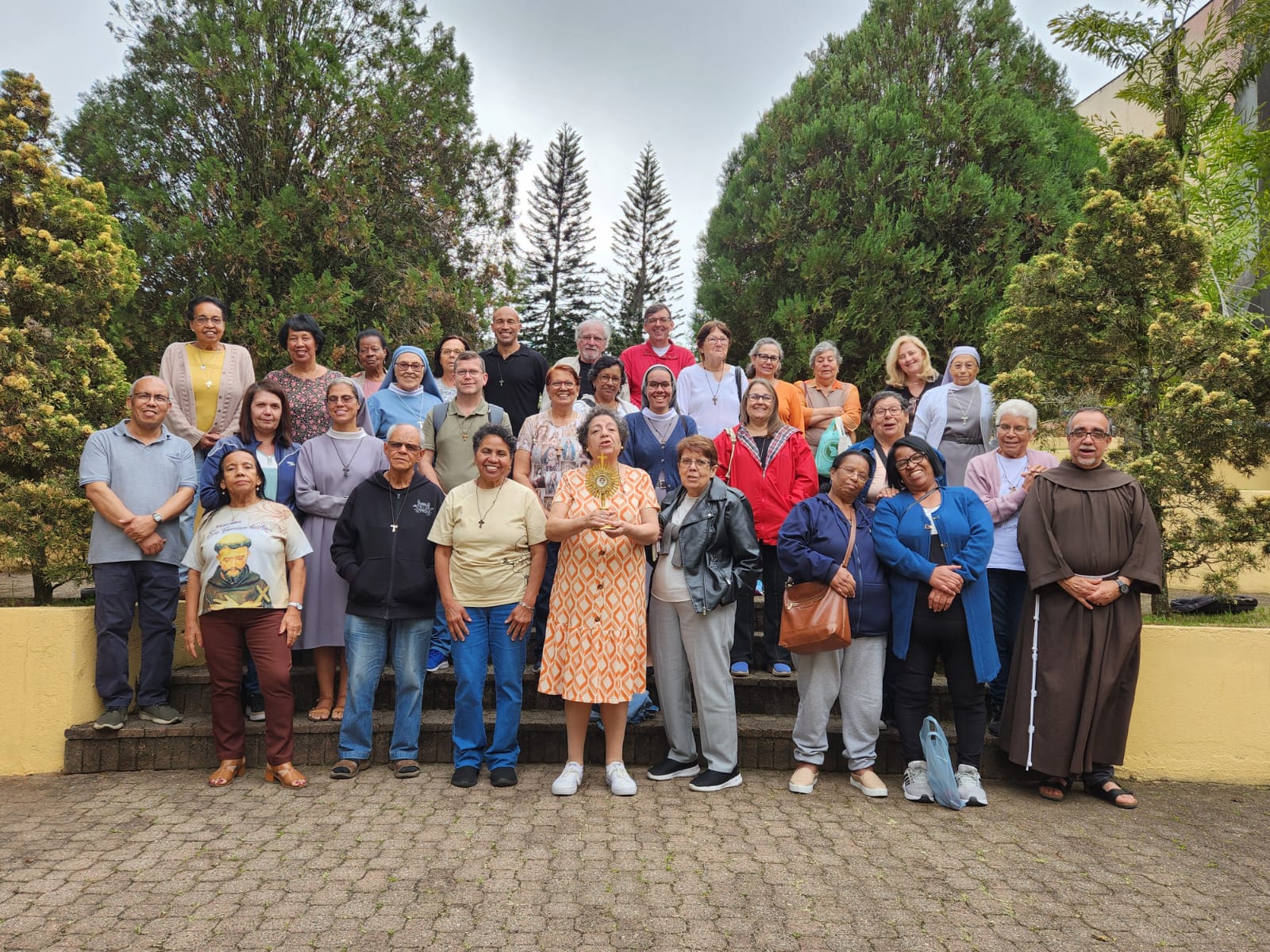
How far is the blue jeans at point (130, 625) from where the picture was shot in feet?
14.7

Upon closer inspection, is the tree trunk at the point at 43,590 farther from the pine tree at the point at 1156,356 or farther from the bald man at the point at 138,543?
the pine tree at the point at 1156,356

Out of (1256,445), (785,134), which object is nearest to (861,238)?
(785,134)

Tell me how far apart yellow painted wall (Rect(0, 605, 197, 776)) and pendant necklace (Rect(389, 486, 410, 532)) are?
181cm

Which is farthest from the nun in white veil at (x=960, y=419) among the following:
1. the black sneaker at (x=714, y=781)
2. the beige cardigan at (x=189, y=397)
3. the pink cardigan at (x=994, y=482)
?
the beige cardigan at (x=189, y=397)

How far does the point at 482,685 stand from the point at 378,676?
0.58 metres

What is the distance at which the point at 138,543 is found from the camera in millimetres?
4520

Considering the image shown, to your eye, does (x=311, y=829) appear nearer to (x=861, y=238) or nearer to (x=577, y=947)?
(x=577, y=947)

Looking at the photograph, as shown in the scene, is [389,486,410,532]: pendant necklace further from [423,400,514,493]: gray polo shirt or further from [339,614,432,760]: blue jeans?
[423,400,514,493]: gray polo shirt

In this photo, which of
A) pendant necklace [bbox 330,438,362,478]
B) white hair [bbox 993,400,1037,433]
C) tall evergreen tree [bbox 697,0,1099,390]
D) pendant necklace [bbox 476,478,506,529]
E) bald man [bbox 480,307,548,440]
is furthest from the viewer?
tall evergreen tree [bbox 697,0,1099,390]

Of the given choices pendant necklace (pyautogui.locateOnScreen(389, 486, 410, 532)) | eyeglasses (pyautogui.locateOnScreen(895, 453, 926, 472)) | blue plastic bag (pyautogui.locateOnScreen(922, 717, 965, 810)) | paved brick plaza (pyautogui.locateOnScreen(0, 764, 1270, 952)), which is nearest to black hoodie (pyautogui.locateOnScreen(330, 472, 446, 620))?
pendant necklace (pyautogui.locateOnScreen(389, 486, 410, 532))

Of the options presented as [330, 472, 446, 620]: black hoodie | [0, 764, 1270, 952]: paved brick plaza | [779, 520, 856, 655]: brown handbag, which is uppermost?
[330, 472, 446, 620]: black hoodie

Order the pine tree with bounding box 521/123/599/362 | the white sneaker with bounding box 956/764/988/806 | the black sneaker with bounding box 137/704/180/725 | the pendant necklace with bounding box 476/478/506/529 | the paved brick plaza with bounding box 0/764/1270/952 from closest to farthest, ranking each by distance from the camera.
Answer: the paved brick plaza with bounding box 0/764/1270/952 → the white sneaker with bounding box 956/764/988/806 → the pendant necklace with bounding box 476/478/506/529 → the black sneaker with bounding box 137/704/180/725 → the pine tree with bounding box 521/123/599/362

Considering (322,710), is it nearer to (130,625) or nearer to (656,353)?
(130,625)

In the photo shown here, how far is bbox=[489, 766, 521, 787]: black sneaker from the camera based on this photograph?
429cm
